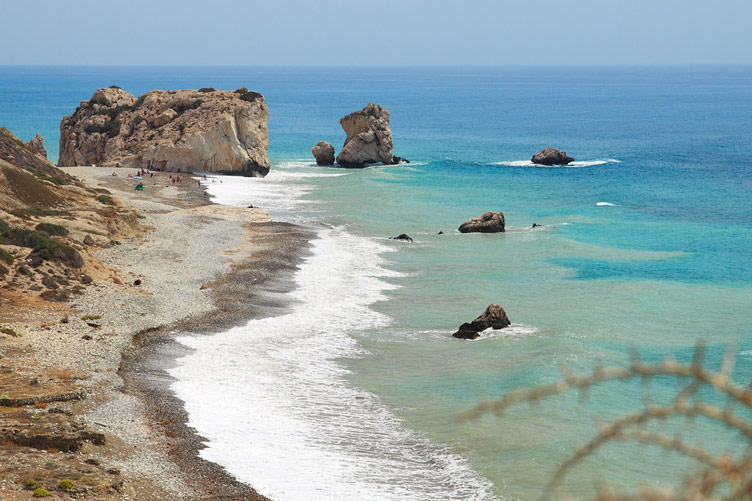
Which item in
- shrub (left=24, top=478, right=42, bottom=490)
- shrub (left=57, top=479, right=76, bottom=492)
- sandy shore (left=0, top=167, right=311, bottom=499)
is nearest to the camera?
shrub (left=24, top=478, right=42, bottom=490)

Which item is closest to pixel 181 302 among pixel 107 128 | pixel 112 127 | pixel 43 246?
pixel 43 246

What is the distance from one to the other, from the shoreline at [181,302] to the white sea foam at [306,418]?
72 centimetres

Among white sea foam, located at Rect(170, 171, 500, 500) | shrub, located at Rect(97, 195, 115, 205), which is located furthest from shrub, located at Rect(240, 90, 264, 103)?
white sea foam, located at Rect(170, 171, 500, 500)

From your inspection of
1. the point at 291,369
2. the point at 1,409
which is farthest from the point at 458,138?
the point at 1,409

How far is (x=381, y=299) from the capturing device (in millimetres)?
40125

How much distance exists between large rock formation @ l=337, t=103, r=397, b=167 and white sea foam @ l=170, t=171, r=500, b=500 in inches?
2176

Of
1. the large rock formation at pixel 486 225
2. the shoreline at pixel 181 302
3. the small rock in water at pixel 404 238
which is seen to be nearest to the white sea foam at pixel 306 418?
the shoreline at pixel 181 302

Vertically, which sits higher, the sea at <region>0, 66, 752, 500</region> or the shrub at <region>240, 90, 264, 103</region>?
the shrub at <region>240, 90, 264, 103</region>

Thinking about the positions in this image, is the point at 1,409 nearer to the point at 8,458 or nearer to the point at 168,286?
A: the point at 8,458

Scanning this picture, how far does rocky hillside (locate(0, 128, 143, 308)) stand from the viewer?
36062 mm

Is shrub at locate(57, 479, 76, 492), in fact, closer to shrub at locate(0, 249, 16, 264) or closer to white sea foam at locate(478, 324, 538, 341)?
white sea foam at locate(478, 324, 538, 341)

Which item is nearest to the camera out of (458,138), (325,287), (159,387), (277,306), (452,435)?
(452,435)

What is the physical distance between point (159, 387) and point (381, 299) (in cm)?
1518

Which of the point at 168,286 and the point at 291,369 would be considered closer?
the point at 291,369
